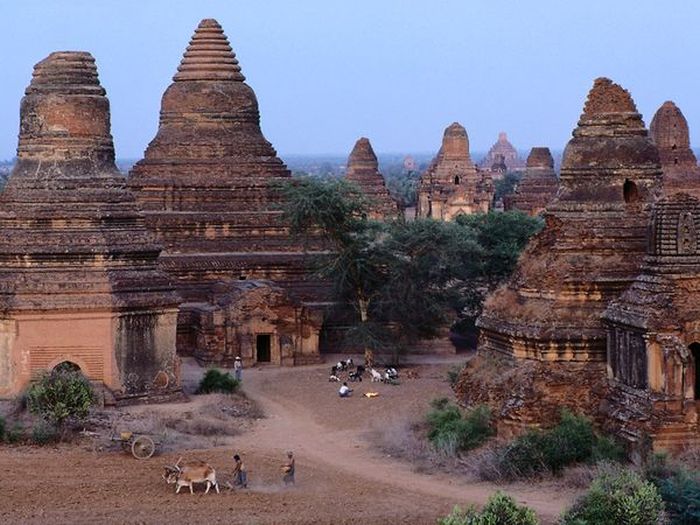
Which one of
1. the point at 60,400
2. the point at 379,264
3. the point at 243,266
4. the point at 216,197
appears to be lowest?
the point at 60,400

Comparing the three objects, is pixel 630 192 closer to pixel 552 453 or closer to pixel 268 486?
pixel 552 453

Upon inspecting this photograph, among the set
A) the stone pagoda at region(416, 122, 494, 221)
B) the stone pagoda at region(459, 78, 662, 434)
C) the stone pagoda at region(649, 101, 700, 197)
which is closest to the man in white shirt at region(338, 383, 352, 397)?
the stone pagoda at region(459, 78, 662, 434)

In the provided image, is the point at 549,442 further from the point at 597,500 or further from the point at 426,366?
the point at 426,366

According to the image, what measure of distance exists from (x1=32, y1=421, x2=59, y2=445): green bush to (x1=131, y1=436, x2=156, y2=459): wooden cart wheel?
4.50 feet

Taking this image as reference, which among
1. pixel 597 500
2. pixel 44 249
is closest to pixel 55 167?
pixel 44 249

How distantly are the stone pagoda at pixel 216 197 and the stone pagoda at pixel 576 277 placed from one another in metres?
10.3

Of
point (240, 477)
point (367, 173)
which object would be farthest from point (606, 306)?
point (367, 173)

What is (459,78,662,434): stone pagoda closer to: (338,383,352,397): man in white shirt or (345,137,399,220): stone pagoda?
(338,383,352,397): man in white shirt

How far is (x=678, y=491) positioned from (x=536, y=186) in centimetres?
4357

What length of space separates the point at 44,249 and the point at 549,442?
9753mm

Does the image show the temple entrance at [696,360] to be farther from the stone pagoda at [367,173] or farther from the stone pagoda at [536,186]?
the stone pagoda at [367,173]

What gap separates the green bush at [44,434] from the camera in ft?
79.7

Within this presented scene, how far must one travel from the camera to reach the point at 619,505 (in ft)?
60.0

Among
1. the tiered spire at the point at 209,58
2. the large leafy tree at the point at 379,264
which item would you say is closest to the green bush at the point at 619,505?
the large leafy tree at the point at 379,264
